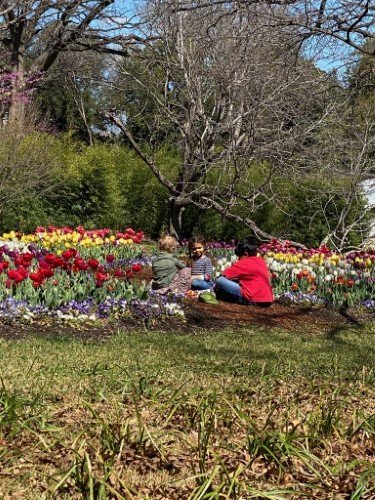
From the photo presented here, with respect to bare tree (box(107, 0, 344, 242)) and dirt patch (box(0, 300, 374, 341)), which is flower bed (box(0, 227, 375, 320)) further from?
bare tree (box(107, 0, 344, 242))

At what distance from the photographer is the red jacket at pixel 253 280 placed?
8.67 meters

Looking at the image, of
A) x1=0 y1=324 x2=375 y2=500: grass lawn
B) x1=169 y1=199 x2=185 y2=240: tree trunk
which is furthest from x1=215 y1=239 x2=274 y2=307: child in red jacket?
x1=169 y1=199 x2=185 y2=240: tree trunk

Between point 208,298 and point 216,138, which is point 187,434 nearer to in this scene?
point 208,298

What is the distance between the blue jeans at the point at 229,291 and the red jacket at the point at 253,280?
0.09 m

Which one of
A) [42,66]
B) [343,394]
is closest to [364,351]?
[343,394]

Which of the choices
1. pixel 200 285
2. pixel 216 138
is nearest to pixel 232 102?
pixel 216 138

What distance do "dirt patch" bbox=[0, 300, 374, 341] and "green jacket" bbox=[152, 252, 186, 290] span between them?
0.39 m

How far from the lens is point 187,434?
2824mm

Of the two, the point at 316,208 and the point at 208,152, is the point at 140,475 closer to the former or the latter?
the point at 208,152

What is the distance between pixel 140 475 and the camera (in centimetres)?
250

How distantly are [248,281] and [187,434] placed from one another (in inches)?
234

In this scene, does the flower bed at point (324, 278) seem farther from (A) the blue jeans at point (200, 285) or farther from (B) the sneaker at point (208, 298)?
(B) the sneaker at point (208, 298)

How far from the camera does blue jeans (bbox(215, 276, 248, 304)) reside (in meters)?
8.87

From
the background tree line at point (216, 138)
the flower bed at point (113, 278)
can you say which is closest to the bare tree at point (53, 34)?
the background tree line at point (216, 138)
